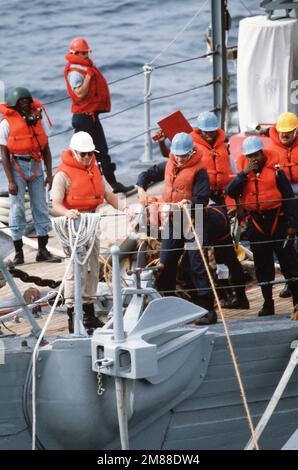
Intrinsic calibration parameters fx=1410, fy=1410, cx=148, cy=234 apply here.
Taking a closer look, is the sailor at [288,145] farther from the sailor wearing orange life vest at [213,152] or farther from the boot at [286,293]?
the boot at [286,293]

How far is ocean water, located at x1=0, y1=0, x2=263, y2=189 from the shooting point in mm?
25594

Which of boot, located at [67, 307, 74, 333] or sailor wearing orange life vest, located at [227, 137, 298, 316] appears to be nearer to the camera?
boot, located at [67, 307, 74, 333]

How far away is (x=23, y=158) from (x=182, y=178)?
204cm

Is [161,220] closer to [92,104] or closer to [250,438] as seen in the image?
[250,438]

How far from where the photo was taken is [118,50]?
1167 inches

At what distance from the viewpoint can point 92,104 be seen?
13.7 metres

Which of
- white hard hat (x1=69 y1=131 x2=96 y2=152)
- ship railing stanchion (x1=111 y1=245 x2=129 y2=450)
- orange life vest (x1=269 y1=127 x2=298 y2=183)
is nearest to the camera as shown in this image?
ship railing stanchion (x1=111 y1=245 x2=129 y2=450)

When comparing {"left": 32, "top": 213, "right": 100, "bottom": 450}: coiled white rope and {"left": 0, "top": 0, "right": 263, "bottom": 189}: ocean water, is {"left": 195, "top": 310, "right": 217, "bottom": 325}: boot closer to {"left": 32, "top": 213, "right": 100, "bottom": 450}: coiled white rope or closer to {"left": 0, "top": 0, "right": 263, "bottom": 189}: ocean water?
{"left": 32, "top": 213, "right": 100, "bottom": 450}: coiled white rope

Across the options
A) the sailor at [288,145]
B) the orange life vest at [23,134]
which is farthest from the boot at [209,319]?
the orange life vest at [23,134]

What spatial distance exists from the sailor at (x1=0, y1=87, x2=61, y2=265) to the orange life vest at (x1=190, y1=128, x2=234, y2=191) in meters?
1.55

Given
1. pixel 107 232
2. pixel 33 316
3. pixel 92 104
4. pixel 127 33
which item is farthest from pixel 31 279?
pixel 127 33

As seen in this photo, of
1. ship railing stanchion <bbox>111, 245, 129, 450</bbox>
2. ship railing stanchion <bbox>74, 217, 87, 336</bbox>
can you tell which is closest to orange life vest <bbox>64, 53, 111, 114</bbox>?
ship railing stanchion <bbox>74, 217, 87, 336</bbox>
